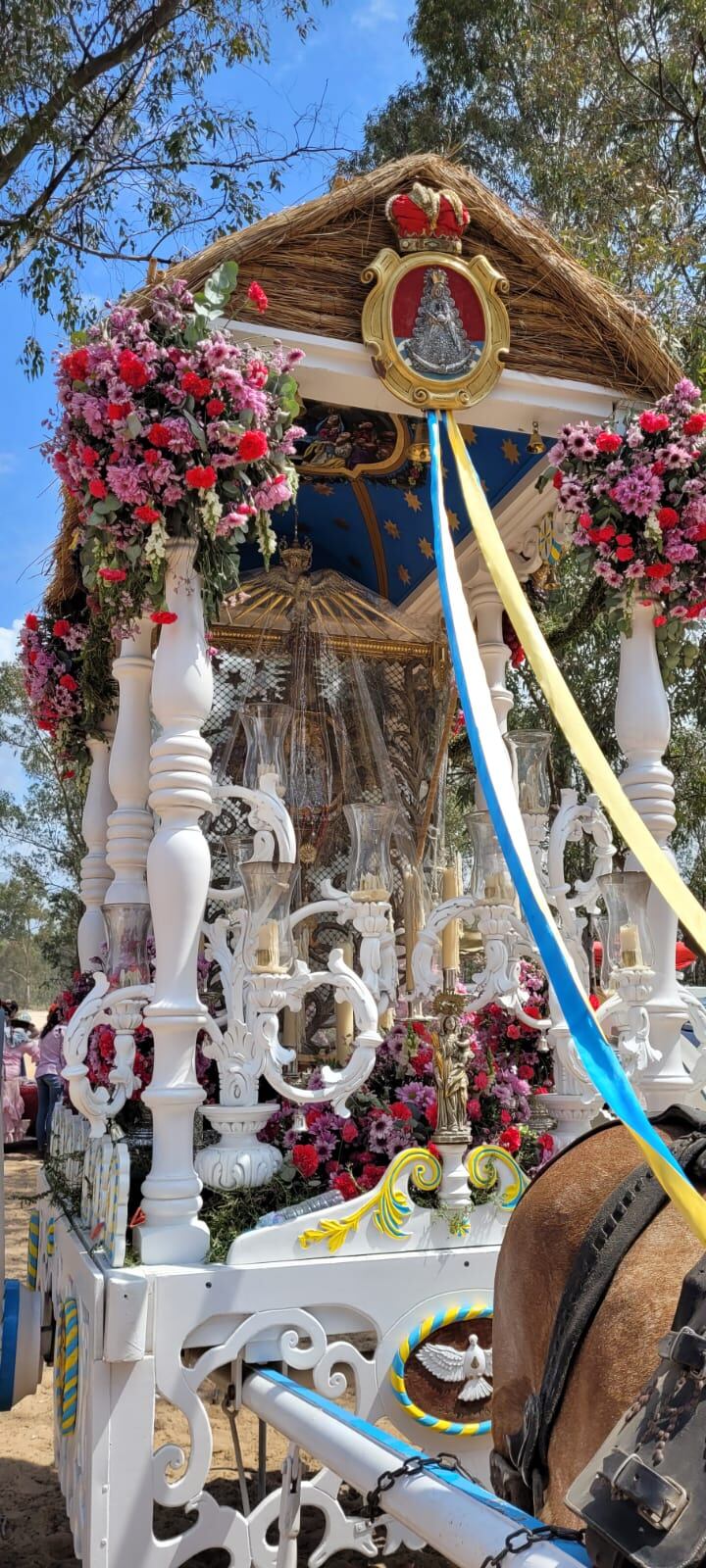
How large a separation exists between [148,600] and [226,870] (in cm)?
201

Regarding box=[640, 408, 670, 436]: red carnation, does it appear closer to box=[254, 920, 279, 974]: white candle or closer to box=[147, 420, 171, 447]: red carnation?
box=[147, 420, 171, 447]: red carnation

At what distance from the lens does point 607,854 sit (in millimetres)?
4520

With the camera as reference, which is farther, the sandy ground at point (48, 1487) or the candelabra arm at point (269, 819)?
the sandy ground at point (48, 1487)

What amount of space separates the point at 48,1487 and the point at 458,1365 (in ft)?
8.29

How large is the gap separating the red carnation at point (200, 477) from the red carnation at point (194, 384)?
22 cm

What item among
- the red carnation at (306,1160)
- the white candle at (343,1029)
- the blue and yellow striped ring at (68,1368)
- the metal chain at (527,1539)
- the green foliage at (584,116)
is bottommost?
the blue and yellow striped ring at (68,1368)

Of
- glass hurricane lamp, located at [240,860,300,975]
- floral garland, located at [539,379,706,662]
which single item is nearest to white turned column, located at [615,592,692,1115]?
floral garland, located at [539,379,706,662]

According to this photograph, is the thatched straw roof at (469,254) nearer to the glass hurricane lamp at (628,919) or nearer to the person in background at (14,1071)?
the glass hurricane lamp at (628,919)

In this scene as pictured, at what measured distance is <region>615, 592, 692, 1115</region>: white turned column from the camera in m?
4.04


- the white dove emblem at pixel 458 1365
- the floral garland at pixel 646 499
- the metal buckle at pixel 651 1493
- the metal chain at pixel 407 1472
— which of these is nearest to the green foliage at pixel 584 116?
the floral garland at pixel 646 499

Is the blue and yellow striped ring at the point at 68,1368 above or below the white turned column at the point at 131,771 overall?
below

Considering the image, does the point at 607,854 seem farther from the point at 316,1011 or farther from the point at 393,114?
the point at 393,114

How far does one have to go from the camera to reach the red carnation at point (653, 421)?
4.11m

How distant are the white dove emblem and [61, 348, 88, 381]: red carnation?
2981mm
